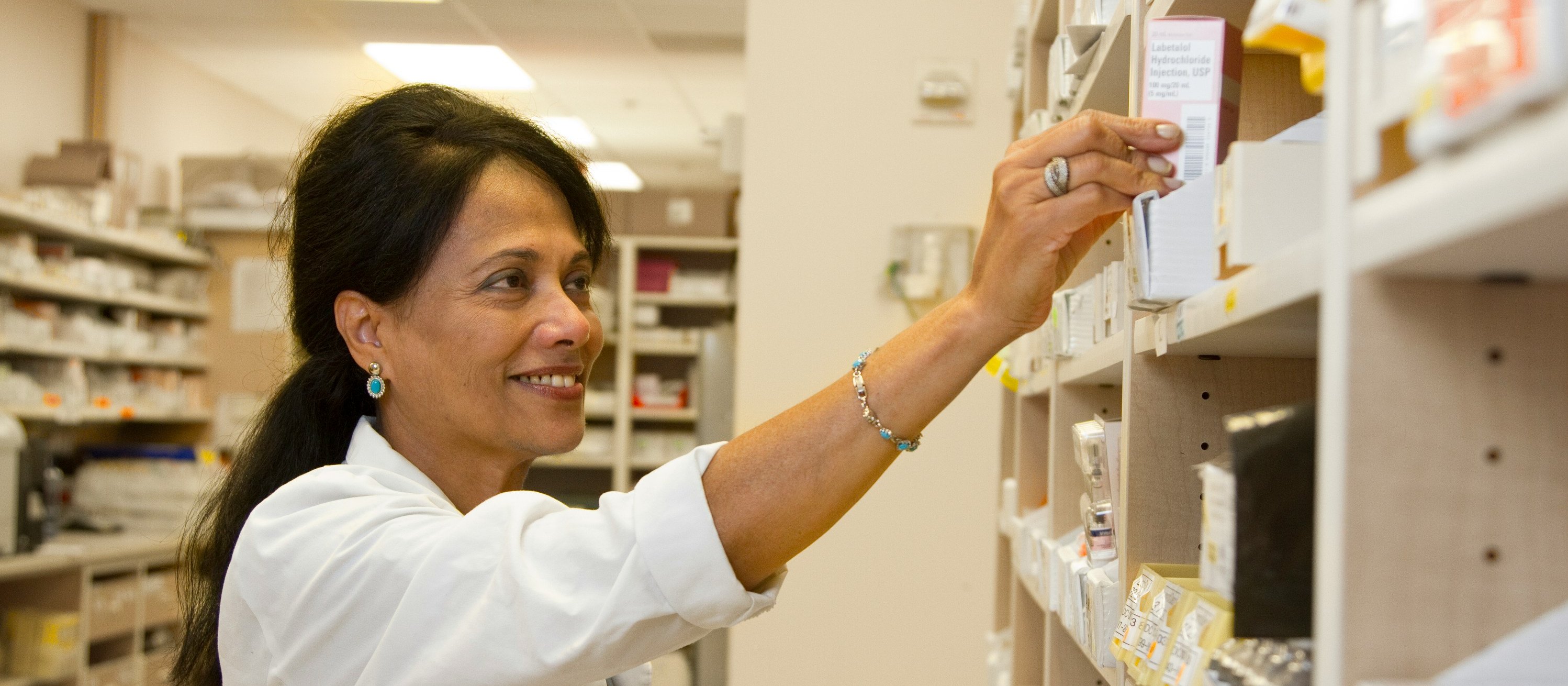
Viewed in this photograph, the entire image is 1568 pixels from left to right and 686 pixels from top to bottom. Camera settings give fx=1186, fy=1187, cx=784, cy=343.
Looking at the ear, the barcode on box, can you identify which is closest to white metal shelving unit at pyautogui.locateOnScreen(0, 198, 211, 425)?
the ear

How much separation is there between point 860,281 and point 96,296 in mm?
3728

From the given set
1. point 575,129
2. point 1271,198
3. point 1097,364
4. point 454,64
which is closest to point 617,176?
point 575,129

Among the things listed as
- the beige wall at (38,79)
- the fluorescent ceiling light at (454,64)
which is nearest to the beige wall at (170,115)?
the beige wall at (38,79)

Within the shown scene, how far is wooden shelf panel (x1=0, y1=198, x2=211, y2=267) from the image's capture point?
470 cm

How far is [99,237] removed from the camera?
5.26 m

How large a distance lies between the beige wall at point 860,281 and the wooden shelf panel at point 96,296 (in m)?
3.12

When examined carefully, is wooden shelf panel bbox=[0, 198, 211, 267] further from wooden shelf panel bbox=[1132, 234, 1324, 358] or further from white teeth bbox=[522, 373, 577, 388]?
wooden shelf panel bbox=[1132, 234, 1324, 358]

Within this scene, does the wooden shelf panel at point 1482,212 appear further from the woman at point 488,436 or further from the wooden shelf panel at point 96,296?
the wooden shelf panel at point 96,296

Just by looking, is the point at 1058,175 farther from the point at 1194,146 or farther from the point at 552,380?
the point at 552,380

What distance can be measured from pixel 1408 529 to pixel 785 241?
10.3 feet

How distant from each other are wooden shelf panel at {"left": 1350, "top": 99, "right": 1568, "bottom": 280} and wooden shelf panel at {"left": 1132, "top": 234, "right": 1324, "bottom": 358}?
0.23ft

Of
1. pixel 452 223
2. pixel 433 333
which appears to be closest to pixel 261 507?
pixel 433 333

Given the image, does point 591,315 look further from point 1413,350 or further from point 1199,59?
point 1413,350

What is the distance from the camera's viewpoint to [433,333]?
1.42 m
